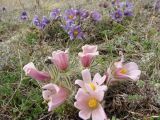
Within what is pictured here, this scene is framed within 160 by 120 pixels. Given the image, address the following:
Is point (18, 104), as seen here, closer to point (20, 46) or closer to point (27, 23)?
point (20, 46)

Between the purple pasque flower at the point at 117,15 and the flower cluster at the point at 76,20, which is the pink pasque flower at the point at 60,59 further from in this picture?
the purple pasque flower at the point at 117,15

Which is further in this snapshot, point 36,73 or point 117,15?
point 117,15

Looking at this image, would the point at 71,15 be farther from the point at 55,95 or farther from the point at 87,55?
the point at 55,95

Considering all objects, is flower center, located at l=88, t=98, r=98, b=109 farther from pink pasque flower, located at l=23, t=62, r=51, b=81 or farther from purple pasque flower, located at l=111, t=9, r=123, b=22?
→ purple pasque flower, located at l=111, t=9, r=123, b=22

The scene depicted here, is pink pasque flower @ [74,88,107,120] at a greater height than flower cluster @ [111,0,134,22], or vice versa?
pink pasque flower @ [74,88,107,120]

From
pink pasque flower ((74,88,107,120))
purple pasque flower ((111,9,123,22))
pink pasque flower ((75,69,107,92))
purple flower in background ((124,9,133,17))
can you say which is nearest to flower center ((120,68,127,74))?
pink pasque flower ((75,69,107,92))

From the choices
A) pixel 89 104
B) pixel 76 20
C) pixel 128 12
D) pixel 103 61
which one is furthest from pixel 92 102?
pixel 128 12

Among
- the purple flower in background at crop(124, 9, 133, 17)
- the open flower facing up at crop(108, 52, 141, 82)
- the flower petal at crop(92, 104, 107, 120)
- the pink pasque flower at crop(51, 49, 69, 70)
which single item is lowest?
the purple flower in background at crop(124, 9, 133, 17)
